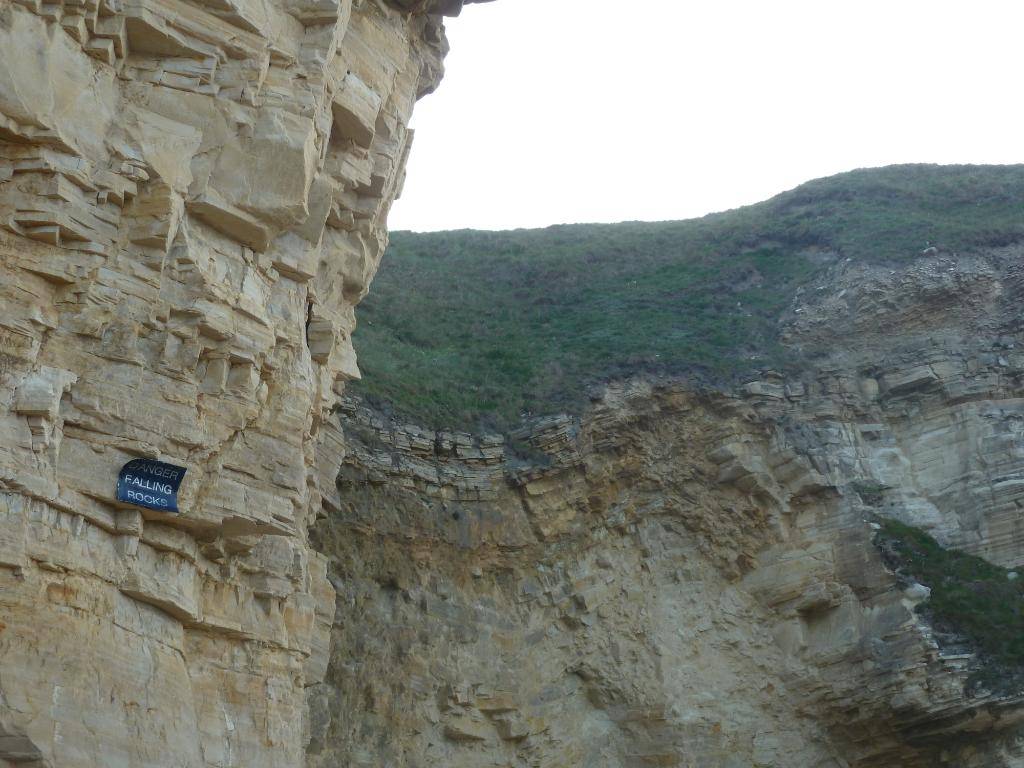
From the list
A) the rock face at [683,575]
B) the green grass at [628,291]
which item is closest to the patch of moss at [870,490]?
the rock face at [683,575]

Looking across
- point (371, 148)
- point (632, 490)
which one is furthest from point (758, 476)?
point (371, 148)

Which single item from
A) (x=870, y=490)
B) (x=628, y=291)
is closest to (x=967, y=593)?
(x=870, y=490)

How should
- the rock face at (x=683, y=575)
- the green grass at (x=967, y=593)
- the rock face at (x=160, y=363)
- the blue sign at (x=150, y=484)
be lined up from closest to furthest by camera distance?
the rock face at (x=160, y=363) < the blue sign at (x=150, y=484) < the rock face at (x=683, y=575) < the green grass at (x=967, y=593)

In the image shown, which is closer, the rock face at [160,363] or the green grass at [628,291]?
the rock face at [160,363]

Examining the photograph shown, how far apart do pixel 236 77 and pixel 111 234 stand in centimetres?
227

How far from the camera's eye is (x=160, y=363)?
11.3m

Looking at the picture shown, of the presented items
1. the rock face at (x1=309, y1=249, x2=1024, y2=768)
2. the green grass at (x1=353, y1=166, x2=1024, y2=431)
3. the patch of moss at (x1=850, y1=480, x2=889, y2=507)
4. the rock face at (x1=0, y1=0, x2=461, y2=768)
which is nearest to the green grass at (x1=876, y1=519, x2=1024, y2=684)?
the rock face at (x1=309, y1=249, x2=1024, y2=768)

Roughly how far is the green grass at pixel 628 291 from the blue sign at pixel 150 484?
10.2 m

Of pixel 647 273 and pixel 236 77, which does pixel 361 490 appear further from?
pixel 647 273

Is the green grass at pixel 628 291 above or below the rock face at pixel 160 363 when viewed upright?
above

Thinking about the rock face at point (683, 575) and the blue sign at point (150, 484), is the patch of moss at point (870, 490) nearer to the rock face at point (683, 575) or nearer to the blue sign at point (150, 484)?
the rock face at point (683, 575)

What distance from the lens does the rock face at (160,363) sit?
9906 millimetres

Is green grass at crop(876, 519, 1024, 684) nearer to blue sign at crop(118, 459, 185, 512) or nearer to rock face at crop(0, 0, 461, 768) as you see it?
rock face at crop(0, 0, 461, 768)

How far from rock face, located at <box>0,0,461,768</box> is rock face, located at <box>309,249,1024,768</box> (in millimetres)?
5299
